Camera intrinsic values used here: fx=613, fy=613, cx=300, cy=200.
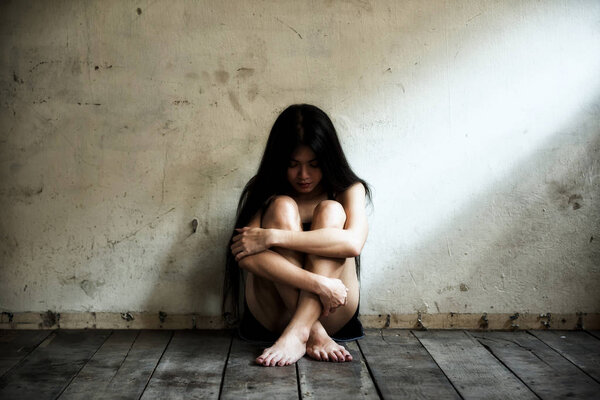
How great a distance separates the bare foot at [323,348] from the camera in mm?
2072

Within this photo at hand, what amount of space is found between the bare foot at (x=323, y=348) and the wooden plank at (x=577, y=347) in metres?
0.78

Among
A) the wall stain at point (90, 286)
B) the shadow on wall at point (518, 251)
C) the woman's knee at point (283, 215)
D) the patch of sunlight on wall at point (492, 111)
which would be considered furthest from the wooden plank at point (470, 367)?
the wall stain at point (90, 286)

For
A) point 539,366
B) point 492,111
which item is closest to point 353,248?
point 539,366

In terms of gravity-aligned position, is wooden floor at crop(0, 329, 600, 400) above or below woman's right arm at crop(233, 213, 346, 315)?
below

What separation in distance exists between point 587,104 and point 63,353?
2.24 m

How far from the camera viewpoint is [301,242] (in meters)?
2.14

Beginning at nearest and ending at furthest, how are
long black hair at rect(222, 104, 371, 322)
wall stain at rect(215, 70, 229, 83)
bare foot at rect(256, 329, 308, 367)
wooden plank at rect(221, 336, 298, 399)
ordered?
wooden plank at rect(221, 336, 298, 399) → bare foot at rect(256, 329, 308, 367) → long black hair at rect(222, 104, 371, 322) → wall stain at rect(215, 70, 229, 83)

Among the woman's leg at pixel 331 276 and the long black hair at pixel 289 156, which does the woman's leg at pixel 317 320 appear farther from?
the long black hair at pixel 289 156

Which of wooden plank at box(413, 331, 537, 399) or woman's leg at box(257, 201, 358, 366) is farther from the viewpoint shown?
woman's leg at box(257, 201, 358, 366)

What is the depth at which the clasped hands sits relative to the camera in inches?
83.2

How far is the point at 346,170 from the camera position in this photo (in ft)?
7.54

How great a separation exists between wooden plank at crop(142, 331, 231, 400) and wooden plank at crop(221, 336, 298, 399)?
34 mm

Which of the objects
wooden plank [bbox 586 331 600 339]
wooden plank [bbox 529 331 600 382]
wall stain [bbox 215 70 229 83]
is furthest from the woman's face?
wooden plank [bbox 586 331 600 339]

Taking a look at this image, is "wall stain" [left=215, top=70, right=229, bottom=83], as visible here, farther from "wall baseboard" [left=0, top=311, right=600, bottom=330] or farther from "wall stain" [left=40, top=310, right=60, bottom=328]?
"wall stain" [left=40, top=310, right=60, bottom=328]
